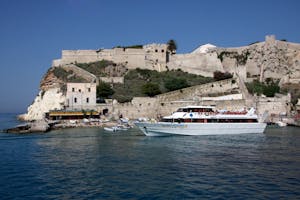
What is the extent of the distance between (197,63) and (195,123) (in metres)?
35.9

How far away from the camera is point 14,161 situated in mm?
17891

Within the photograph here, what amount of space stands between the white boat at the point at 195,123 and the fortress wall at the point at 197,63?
3158cm

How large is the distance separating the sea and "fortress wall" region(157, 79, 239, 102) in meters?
24.3

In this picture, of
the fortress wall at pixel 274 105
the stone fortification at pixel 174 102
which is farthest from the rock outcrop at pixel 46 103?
the fortress wall at pixel 274 105

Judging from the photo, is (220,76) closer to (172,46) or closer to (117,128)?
(172,46)

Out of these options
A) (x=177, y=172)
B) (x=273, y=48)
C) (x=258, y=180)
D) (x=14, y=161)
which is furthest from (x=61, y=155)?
(x=273, y=48)

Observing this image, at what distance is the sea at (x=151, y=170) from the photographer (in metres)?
11.9

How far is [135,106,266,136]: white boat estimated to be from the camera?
92.2 ft

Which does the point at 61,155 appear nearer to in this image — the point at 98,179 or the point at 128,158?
the point at 128,158

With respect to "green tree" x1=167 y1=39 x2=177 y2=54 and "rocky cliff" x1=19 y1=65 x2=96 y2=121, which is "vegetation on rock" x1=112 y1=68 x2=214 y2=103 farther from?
"green tree" x1=167 y1=39 x2=177 y2=54

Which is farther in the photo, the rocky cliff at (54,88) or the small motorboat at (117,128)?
the rocky cliff at (54,88)

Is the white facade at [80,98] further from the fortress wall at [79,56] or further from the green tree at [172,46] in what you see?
the green tree at [172,46]

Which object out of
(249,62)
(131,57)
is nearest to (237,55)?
(249,62)

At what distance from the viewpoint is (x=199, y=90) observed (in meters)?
49.8
